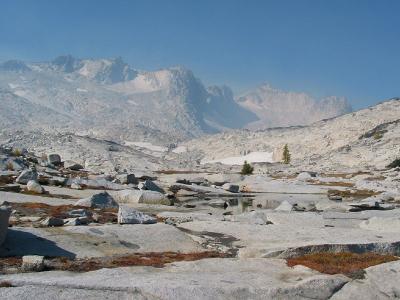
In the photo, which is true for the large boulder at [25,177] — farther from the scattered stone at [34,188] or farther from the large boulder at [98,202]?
the large boulder at [98,202]

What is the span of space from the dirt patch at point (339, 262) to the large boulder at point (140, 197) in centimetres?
3819

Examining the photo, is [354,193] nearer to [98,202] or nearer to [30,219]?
[98,202]

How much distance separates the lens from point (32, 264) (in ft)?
81.5

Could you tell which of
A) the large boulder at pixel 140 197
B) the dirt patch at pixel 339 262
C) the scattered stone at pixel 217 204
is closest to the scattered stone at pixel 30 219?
the dirt patch at pixel 339 262

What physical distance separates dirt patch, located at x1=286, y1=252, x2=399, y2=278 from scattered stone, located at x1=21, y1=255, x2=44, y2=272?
521 inches

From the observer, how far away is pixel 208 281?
76.6 ft

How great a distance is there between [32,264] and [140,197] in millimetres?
41350

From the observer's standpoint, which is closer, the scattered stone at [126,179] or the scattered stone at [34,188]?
the scattered stone at [34,188]

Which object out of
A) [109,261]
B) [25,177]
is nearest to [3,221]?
[109,261]

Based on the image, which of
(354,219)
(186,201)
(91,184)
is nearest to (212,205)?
(186,201)

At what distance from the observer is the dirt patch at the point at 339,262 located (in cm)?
2620

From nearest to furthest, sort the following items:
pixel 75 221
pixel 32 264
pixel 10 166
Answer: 1. pixel 32 264
2. pixel 75 221
3. pixel 10 166

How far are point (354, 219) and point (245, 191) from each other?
6673 cm

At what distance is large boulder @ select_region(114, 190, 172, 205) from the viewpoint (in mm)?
66062
